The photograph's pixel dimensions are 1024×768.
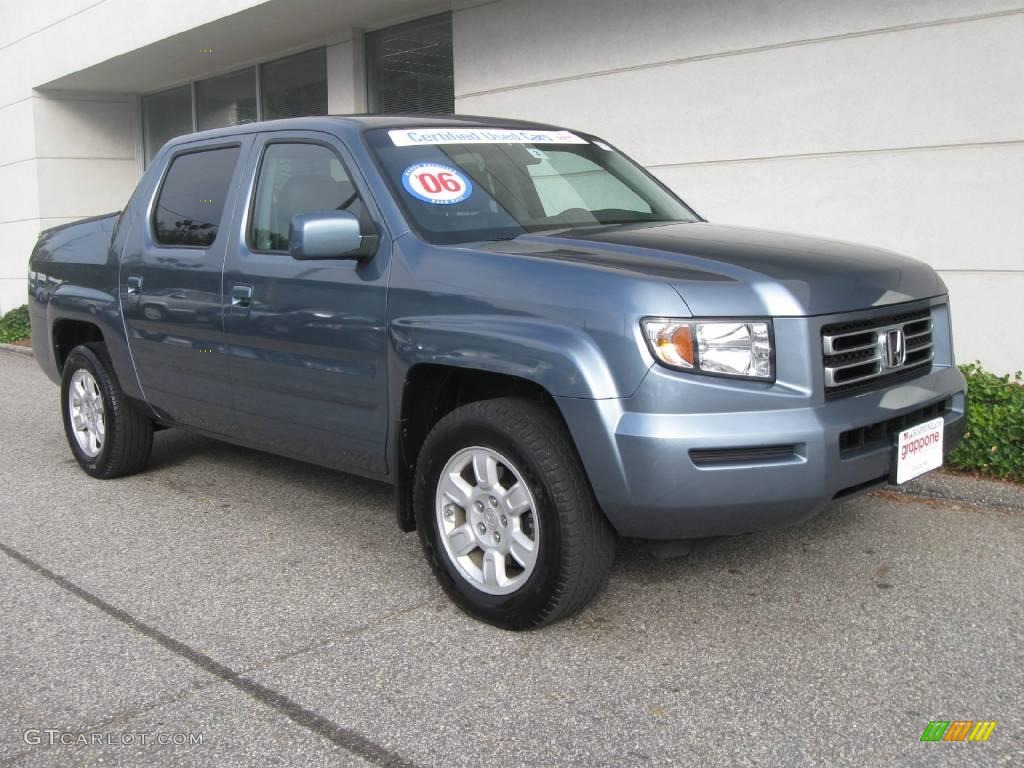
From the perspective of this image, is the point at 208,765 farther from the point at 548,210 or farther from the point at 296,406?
the point at 548,210

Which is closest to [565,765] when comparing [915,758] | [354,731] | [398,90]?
[354,731]

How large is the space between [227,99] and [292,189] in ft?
36.6

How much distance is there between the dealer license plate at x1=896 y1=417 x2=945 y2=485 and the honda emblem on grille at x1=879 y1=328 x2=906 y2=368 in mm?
235

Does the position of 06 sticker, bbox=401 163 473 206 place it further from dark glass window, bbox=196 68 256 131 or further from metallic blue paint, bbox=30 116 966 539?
dark glass window, bbox=196 68 256 131

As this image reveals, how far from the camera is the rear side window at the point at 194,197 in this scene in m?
4.96

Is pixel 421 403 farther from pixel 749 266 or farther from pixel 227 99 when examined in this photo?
pixel 227 99

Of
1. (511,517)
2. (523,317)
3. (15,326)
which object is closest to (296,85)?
(15,326)

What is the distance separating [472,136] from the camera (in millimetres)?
4555

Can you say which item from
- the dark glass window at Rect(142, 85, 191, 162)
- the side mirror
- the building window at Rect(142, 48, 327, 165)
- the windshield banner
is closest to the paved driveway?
the side mirror

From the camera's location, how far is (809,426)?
3277 millimetres

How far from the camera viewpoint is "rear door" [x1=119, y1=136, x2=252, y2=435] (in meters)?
4.86

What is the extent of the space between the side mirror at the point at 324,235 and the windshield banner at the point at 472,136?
1.86 feet

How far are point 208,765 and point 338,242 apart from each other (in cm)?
188
